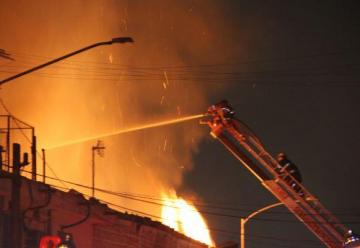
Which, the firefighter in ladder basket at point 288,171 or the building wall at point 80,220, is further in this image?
the firefighter in ladder basket at point 288,171

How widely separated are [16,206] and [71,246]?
255 centimetres

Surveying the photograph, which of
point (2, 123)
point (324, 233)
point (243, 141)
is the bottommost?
point (324, 233)

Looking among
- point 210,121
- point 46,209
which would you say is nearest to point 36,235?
point 46,209

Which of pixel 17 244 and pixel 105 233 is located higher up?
pixel 105 233

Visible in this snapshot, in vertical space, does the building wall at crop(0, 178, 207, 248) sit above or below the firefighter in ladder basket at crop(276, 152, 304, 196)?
below

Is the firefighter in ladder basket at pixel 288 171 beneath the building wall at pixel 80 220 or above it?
above

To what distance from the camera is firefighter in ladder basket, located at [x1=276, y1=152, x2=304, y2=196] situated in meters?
24.9

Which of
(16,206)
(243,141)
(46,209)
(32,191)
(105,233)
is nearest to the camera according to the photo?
(16,206)

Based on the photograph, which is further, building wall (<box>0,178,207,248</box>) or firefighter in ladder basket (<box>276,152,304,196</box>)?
firefighter in ladder basket (<box>276,152,304,196</box>)

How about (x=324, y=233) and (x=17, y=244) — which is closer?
(x=17, y=244)

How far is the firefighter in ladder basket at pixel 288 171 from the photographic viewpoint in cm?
2486

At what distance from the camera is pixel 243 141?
25.0 m

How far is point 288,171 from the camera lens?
24922 millimetres

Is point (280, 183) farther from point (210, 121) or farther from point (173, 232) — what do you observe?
point (173, 232)
